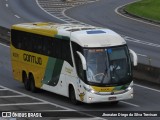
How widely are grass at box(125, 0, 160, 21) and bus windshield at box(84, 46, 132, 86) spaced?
1305 inches

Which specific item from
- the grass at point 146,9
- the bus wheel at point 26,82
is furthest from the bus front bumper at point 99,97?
the grass at point 146,9

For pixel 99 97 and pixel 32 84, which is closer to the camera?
pixel 99 97

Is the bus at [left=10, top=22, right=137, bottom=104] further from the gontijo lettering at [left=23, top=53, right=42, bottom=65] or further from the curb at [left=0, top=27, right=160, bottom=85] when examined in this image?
the curb at [left=0, top=27, right=160, bottom=85]

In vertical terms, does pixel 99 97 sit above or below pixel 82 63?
below

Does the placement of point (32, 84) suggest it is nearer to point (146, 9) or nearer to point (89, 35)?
point (89, 35)

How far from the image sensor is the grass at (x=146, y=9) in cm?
6087

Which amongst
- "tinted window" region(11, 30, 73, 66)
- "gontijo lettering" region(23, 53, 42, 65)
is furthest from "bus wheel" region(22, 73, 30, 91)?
"tinted window" region(11, 30, 73, 66)

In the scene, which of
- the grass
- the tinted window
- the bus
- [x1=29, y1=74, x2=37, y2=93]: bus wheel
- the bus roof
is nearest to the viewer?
the bus

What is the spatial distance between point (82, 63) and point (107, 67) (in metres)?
1.01

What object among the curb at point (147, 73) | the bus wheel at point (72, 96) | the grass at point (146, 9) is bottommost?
the grass at point (146, 9)

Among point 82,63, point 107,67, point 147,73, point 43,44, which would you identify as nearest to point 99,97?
point 107,67

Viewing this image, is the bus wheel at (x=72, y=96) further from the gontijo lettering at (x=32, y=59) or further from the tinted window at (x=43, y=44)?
the gontijo lettering at (x=32, y=59)

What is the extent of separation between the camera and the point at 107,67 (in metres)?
25.8

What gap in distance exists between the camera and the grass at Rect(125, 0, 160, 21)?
200 ft
